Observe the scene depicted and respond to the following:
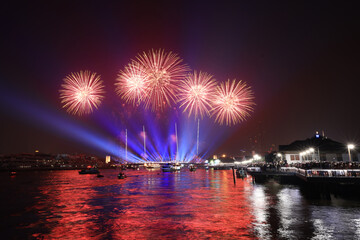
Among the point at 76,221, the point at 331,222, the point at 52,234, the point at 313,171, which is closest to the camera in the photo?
the point at 52,234

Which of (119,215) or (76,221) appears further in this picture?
(119,215)

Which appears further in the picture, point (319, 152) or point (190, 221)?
point (319, 152)

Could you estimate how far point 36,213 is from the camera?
94.6ft

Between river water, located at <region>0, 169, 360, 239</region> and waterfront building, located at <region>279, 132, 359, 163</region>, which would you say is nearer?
river water, located at <region>0, 169, 360, 239</region>

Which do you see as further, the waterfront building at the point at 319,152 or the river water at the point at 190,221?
the waterfront building at the point at 319,152

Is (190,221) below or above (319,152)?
below

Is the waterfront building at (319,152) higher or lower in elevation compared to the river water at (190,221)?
higher

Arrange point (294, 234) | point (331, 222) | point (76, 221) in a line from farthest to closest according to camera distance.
Answer: point (76, 221) → point (331, 222) → point (294, 234)

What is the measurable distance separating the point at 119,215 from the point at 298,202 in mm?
21136

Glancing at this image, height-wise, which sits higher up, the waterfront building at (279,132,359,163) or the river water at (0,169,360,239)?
the waterfront building at (279,132,359,163)

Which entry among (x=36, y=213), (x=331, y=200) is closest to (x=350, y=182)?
(x=331, y=200)

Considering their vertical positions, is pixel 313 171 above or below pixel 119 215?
above

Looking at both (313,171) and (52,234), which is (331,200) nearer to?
(313,171)

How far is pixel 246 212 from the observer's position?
26.5 m
